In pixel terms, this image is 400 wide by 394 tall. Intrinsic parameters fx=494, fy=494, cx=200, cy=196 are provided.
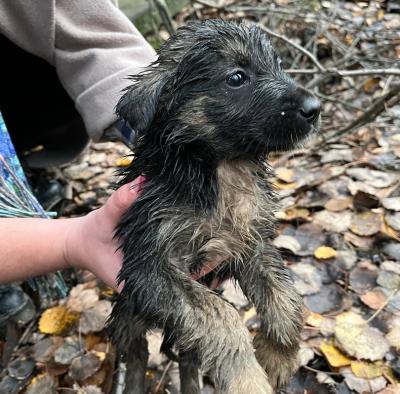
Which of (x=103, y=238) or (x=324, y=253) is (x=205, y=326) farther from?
(x=324, y=253)

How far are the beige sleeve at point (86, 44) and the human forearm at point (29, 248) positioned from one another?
1040 millimetres

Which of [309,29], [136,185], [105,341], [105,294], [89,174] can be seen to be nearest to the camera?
[136,185]

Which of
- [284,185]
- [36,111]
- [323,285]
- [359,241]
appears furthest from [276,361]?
[36,111]

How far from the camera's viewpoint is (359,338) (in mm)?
2977

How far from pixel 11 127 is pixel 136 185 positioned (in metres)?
2.67

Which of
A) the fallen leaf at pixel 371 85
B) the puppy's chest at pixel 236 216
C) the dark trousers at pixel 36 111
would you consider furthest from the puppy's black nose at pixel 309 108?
the fallen leaf at pixel 371 85

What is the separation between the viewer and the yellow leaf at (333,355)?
287cm

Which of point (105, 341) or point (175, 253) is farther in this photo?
point (105, 341)

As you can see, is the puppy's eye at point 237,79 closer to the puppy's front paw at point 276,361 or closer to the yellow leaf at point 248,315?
the puppy's front paw at point 276,361

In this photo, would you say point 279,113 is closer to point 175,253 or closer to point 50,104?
point 175,253

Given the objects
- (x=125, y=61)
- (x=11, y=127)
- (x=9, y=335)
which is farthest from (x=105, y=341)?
(x=11, y=127)

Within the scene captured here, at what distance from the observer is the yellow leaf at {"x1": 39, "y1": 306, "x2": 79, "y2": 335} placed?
3.48 metres

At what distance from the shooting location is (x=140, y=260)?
2.36m

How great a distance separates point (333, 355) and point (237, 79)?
67.3 inches
